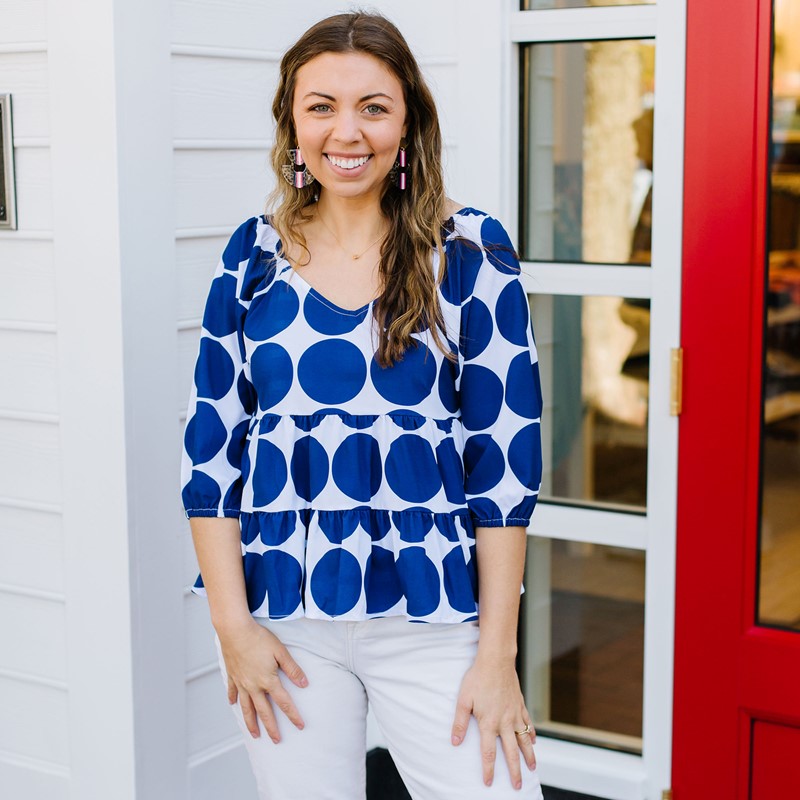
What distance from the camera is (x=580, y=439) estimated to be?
2426 millimetres

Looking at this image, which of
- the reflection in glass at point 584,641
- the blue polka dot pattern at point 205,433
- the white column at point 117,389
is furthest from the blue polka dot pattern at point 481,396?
the reflection in glass at point 584,641

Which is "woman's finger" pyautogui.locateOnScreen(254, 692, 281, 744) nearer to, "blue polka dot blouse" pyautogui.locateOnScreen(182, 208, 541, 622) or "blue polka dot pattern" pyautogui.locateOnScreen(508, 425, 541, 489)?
"blue polka dot blouse" pyautogui.locateOnScreen(182, 208, 541, 622)

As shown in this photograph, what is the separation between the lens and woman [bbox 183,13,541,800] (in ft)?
5.03

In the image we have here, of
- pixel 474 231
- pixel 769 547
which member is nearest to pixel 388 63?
pixel 474 231

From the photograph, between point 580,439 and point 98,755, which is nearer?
point 98,755

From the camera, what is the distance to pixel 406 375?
1.54 metres

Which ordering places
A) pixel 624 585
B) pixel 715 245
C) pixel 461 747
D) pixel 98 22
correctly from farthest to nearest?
pixel 624 585, pixel 715 245, pixel 98 22, pixel 461 747

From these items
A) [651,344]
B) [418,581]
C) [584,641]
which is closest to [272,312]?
[418,581]

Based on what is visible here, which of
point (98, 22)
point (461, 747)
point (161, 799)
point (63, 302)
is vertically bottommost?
point (161, 799)

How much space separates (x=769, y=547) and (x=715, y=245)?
0.53 m

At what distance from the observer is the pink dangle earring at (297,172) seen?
1.65m

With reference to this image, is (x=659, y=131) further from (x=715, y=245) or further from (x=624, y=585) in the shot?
(x=624, y=585)

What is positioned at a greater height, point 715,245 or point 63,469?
point 715,245

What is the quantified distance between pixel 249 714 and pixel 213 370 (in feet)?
1.46
